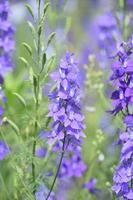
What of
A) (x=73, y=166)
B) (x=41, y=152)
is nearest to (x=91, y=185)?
(x=73, y=166)

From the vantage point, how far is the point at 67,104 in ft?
9.08

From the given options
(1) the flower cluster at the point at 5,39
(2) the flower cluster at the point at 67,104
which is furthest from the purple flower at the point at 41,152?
(2) the flower cluster at the point at 67,104

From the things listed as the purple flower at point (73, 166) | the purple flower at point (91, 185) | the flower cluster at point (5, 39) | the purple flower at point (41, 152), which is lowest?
the purple flower at point (91, 185)

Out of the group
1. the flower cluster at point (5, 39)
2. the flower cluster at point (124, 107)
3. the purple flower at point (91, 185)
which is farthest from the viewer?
the purple flower at point (91, 185)

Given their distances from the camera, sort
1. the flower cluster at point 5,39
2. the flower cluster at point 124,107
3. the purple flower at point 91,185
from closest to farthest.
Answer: the flower cluster at point 124,107 < the flower cluster at point 5,39 < the purple flower at point 91,185

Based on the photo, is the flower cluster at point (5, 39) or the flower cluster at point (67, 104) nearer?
the flower cluster at point (67, 104)

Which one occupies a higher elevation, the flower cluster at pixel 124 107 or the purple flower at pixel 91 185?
the flower cluster at pixel 124 107

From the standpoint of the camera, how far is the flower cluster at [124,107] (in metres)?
2.66

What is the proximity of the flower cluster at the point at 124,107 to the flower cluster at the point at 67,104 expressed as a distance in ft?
0.47

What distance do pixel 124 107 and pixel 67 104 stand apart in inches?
8.4

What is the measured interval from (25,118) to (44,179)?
11.0 inches

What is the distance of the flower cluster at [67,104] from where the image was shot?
274 cm

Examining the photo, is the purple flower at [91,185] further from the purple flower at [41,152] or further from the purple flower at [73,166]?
the purple flower at [41,152]

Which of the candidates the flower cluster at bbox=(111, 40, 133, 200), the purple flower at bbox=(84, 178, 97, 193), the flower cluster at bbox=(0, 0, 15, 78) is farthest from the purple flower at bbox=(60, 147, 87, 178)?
the flower cluster at bbox=(111, 40, 133, 200)
